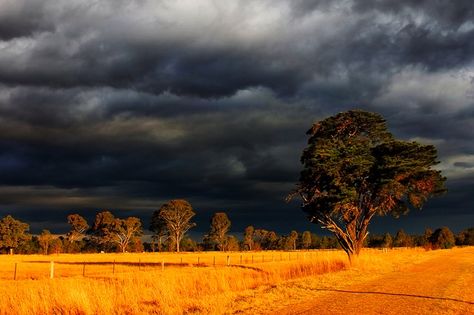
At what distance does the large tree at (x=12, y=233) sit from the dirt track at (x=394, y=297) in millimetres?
104460

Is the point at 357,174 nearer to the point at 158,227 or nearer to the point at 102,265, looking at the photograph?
the point at 102,265

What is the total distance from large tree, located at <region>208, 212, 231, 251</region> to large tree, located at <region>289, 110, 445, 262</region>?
10162 centimetres

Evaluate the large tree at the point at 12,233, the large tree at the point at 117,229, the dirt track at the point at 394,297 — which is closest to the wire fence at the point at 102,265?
the dirt track at the point at 394,297

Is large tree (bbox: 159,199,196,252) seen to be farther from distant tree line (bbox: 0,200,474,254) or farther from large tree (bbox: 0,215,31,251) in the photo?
large tree (bbox: 0,215,31,251)

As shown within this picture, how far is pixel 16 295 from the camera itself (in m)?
17.2

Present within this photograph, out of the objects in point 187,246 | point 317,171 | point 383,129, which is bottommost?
point 187,246

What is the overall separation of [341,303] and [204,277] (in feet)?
29.6

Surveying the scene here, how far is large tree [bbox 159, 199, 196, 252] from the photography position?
125 metres

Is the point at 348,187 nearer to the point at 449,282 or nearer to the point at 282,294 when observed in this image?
the point at 449,282

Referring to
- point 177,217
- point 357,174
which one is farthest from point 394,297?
point 177,217

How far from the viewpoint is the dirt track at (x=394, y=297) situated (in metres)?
14.6

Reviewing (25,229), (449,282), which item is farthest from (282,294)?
(25,229)

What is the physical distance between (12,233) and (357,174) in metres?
97.1

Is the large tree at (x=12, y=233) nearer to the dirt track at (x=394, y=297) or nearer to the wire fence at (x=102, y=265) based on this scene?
the wire fence at (x=102, y=265)
